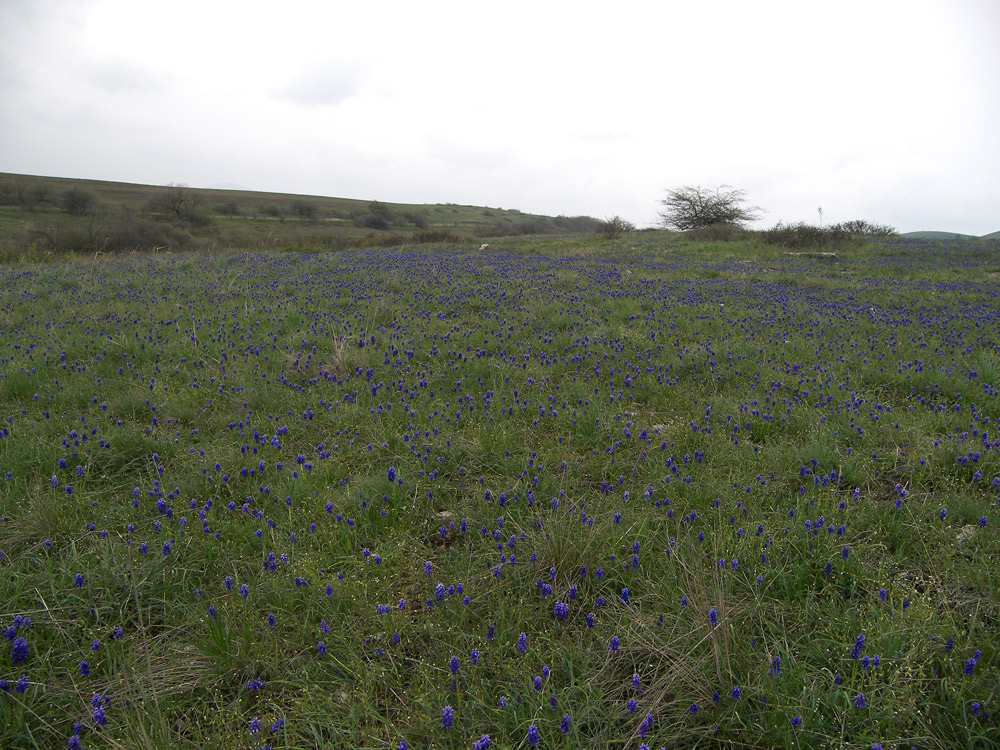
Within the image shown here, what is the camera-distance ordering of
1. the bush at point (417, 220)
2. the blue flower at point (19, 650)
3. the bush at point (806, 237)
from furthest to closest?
the bush at point (417, 220) → the bush at point (806, 237) → the blue flower at point (19, 650)

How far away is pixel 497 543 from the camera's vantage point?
2.76m

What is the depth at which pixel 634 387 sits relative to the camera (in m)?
5.12

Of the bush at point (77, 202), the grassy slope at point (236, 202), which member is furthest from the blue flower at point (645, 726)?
the grassy slope at point (236, 202)

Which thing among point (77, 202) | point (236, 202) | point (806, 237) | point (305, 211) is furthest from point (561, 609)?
point (236, 202)

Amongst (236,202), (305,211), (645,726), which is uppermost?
(236,202)

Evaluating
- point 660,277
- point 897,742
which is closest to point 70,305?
point 897,742

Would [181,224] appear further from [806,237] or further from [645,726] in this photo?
[645,726]

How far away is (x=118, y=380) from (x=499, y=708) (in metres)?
5.20

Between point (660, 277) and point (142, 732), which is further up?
point (660, 277)

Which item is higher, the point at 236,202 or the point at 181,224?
the point at 236,202

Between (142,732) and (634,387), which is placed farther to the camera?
(634,387)

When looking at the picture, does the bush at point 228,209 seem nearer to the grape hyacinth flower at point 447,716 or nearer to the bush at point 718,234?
the bush at point 718,234

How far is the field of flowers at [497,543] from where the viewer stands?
1888 millimetres

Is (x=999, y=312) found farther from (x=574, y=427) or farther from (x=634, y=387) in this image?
(x=574, y=427)
